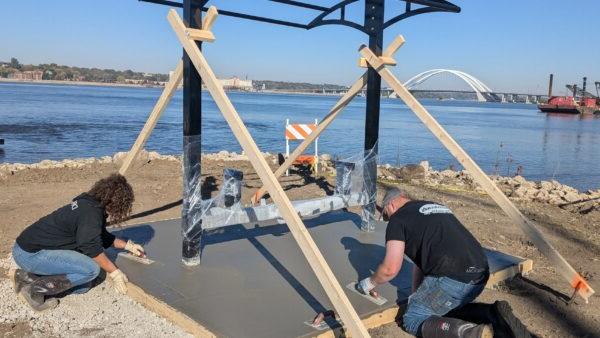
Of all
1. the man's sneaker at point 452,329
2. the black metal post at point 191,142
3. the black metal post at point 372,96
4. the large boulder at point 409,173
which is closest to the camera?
the man's sneaker at point 452,329

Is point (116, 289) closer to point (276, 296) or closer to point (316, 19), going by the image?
point (276, 296)

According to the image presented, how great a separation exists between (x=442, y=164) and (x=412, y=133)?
51.0 ft

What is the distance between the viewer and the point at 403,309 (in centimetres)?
463

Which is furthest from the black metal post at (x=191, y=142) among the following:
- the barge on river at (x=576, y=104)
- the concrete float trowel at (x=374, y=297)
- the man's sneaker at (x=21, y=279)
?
the barge on river at (x=576, y=104)

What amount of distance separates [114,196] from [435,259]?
8.79 ft

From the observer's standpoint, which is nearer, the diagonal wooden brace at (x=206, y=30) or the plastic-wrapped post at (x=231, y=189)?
the diagonal wooden brace at (x=206, y=30)

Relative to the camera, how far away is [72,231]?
4.57 m

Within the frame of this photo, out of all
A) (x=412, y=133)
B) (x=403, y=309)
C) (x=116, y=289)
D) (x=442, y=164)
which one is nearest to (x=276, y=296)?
(x=403, y=309)

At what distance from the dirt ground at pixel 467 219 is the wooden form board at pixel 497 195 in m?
0.31

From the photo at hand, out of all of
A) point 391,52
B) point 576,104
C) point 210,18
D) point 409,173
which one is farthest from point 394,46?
point 576,104

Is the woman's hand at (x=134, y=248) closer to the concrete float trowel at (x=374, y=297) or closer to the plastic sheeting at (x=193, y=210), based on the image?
the plastic sheeting at (x=193, y=210)

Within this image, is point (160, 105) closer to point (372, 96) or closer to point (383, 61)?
point (383, 61)

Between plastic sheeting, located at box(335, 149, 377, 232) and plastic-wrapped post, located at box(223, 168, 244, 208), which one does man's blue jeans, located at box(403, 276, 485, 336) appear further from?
plastic sheeting, located at box(335, 149, 377, 232)

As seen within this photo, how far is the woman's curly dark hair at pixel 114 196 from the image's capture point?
15.0 feet
